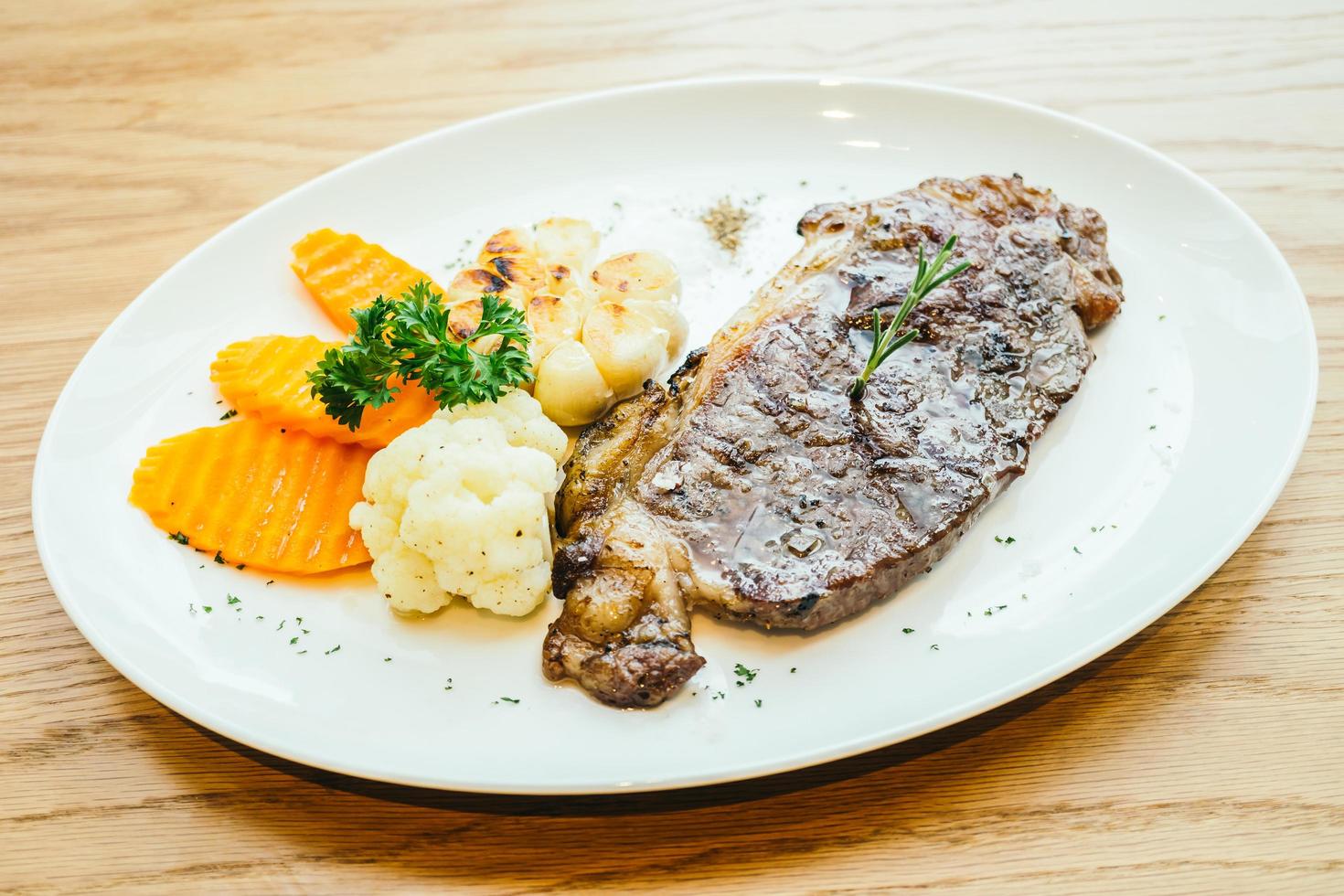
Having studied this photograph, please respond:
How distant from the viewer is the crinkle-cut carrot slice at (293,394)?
3.40 meters

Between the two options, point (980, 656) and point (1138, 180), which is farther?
point (1138, 180)

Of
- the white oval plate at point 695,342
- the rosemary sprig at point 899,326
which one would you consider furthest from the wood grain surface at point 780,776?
the rosemary sprig at point 899,326

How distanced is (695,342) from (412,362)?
1.14 metres

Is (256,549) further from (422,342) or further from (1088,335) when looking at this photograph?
(1088,335)

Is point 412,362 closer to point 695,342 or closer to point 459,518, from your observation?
point 459,518

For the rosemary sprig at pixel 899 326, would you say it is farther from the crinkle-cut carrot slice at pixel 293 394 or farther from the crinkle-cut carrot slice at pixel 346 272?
the crinkle-cut carrot slice at pixel 346 272

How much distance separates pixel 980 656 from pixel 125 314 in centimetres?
329

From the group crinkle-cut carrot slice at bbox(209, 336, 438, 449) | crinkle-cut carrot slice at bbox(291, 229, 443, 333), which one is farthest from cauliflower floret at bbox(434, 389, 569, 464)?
crinkle-cut carrot slice at bbox(291, 229, 443, 333)

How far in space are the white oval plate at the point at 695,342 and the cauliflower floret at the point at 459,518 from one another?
141 mm

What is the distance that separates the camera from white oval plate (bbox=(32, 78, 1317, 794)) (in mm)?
2764

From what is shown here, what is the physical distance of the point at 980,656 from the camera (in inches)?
114

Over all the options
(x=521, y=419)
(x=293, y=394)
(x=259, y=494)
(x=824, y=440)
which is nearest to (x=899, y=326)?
(x=824, y=440)

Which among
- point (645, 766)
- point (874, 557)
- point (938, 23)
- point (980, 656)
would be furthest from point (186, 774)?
point (938, 23)

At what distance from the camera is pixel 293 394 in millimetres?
3438
